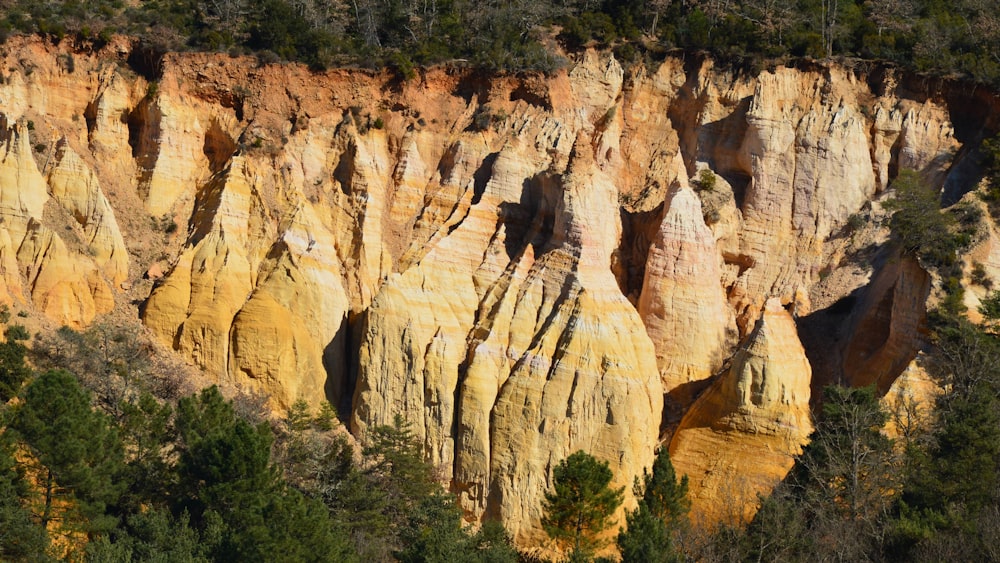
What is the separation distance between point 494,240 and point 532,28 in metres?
10.7

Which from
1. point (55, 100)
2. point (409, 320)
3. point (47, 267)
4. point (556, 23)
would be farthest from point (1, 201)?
point (556, 23)

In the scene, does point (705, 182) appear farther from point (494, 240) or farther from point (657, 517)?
point (657, 517)

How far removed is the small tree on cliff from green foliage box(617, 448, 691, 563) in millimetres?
817

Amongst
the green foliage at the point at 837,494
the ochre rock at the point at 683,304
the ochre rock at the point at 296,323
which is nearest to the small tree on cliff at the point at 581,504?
the green foliage at the point at 837,494

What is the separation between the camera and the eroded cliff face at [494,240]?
39.6m

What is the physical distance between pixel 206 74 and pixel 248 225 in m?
6.89

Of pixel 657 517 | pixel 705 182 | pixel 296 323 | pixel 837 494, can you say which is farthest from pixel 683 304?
pixel 296 323

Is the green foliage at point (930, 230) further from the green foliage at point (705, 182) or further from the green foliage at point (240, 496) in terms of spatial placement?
the green foliage at point (240, 496)

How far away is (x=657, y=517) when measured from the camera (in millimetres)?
33719

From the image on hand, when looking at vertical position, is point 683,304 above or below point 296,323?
above

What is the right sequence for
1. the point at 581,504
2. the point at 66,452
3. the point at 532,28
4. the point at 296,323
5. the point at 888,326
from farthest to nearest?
the point at 532,28 → the point at 296,323 → the point at 888,326 → the point at 581,504 → the point at 66,452

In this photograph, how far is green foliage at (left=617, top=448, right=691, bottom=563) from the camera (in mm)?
31031

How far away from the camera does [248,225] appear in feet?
141

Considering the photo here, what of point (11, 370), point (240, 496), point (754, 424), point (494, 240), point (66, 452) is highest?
point (494, 240)
